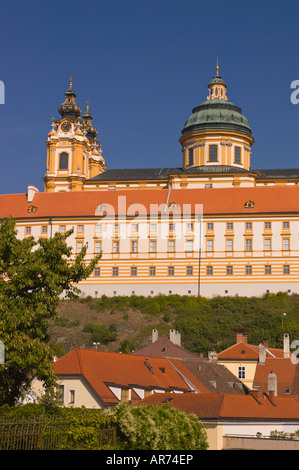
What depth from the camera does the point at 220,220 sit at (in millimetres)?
86688

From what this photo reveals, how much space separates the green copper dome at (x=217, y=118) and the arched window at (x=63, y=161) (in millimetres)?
14932

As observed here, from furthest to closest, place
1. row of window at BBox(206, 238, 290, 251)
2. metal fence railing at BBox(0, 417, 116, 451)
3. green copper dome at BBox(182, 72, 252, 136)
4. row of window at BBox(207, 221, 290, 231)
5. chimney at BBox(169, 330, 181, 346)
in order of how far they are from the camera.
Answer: green copper dome at BBox(182, 72, 252, 136), row of window at BBox(207, 221, 290, 231), row of window at BBox(206, 238, 290, 251), chimney at BBox(169, 330, 181, 346), metal fence railing at BBox(0, 417, 116, 451)

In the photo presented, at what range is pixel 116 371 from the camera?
4409cm

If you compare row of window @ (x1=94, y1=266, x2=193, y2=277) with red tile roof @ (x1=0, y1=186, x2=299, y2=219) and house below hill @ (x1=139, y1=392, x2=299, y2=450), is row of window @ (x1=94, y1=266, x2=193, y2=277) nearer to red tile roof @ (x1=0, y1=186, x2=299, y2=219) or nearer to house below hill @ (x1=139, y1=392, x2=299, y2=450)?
red tile roof @ (x1=0, y1=186, x2=299, y2=219)

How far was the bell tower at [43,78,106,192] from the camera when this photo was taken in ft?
344

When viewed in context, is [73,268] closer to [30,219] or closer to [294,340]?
[294,340]

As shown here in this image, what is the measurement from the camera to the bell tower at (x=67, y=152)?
104750 millimetres

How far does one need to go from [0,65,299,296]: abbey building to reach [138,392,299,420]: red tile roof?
37.2 meters

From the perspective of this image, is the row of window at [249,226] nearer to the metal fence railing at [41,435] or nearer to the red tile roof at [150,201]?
the red tile roof at [150,201]

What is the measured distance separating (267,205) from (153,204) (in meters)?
12.3

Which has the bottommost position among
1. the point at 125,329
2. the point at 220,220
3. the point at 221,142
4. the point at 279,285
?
the point at 125,329

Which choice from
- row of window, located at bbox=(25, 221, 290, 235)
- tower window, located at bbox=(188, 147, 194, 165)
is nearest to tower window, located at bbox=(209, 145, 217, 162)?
tower window, located at bbox=(188, 147, 194, 165)

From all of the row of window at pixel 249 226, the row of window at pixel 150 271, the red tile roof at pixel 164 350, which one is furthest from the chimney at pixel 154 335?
the row of window at pixel 249 226

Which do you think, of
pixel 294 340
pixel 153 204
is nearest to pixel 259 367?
pixel 294 340
